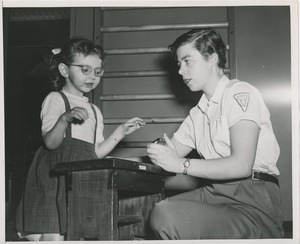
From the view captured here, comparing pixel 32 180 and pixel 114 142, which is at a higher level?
pixel 114 142

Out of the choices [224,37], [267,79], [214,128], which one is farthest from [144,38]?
[214,128]

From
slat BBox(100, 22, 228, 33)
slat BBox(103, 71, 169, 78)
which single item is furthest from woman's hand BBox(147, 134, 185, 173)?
slat BBox(100, 22, 228, 33)

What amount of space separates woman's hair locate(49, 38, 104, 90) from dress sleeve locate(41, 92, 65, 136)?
165 millimetres

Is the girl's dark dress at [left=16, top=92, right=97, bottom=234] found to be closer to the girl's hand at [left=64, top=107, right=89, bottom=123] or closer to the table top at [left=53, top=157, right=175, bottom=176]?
the girl's hand at [left=64, top=107, right=89, bottom=123]

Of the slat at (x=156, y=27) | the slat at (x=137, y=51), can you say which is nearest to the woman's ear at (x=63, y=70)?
the slat at (x=137, y=51)

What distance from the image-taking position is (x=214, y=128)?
1194 millimetres

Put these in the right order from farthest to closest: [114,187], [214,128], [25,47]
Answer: [25,47]
[214,128]
[114,187]

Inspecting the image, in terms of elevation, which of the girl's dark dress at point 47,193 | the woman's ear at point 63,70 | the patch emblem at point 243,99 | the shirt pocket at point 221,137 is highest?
the woman's ear at point 63,70

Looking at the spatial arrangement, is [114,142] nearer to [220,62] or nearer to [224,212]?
[220,62]

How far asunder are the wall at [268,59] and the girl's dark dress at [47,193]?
89 centimetres

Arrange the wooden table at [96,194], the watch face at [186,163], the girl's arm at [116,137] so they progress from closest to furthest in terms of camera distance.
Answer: the wooden table at [96,194], the watch face at [186,163], the girl's arm at [116,137]

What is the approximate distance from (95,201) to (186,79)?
0.58 metres

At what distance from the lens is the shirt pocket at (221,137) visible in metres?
1.16

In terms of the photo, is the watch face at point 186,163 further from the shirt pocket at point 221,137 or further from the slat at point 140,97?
the slat at point 140,97
